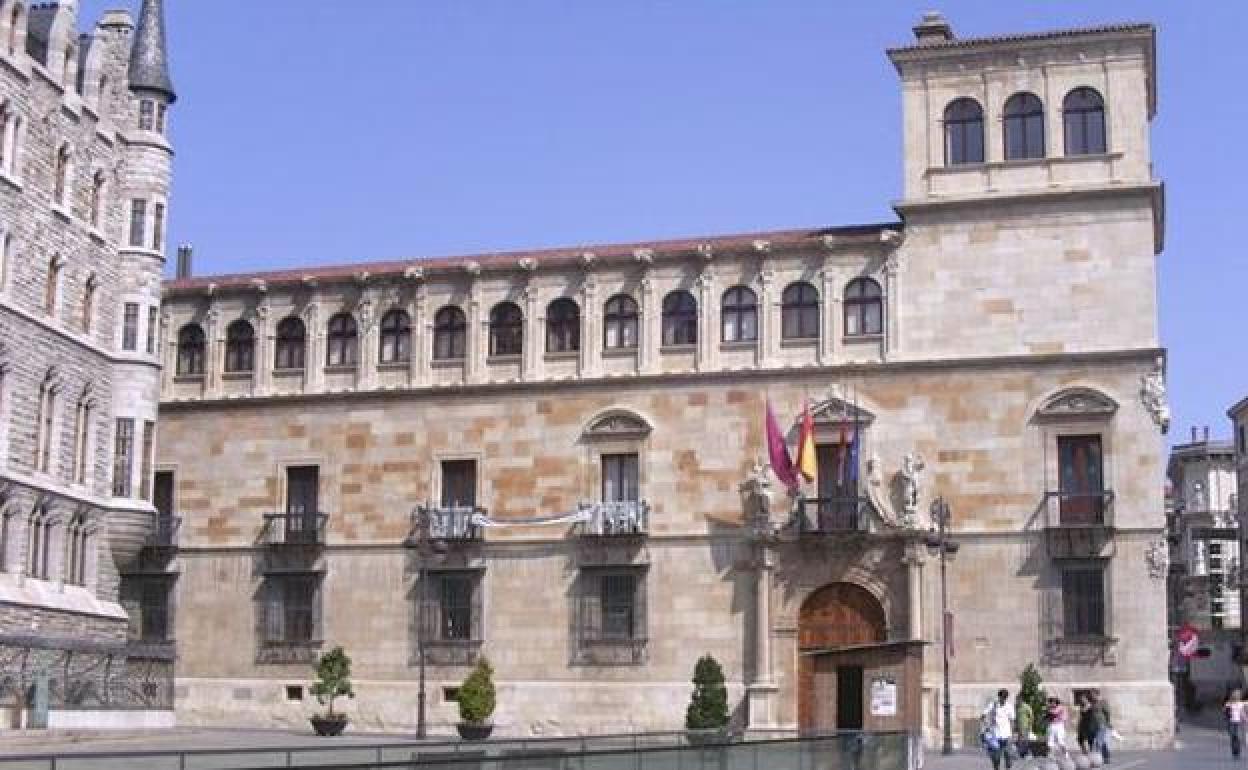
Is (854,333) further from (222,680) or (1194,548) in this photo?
(1194,548)

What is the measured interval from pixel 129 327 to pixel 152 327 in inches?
32.3

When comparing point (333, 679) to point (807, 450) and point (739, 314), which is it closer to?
point (807, 450)

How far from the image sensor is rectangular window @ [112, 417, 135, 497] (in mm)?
48500

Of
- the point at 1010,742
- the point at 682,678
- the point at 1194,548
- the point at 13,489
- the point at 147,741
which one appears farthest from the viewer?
the point at 1194,548

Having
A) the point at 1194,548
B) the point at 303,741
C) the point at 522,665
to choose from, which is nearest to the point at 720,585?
the point at 522,665

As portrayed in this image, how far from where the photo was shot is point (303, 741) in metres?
43.0

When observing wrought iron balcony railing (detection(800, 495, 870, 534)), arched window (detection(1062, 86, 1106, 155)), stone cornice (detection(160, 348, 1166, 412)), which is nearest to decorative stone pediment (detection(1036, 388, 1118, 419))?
stone cornice (detection(160, 348, 1166, 412))

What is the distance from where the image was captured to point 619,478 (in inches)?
1923

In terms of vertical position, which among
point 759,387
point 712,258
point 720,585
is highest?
point 712,258

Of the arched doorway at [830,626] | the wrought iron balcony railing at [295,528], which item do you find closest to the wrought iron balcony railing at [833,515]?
the arched doorway at [830,626]

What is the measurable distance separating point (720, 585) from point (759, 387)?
5353 millimetres

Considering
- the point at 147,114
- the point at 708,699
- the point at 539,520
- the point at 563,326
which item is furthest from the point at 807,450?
the point at 147,114

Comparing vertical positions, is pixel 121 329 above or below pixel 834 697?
above

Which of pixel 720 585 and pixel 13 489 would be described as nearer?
pixel 13 489
